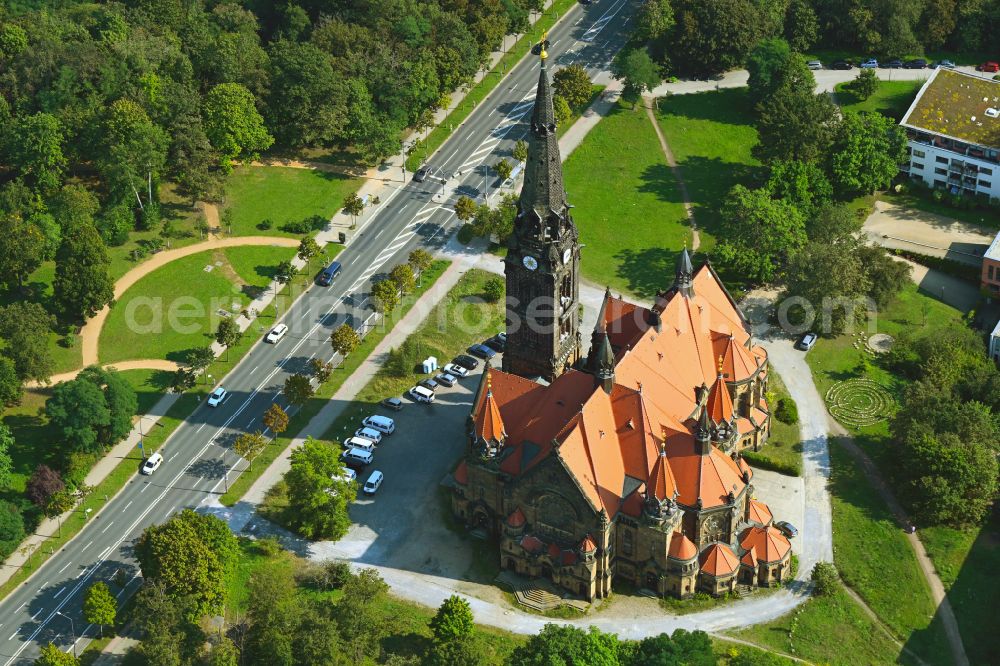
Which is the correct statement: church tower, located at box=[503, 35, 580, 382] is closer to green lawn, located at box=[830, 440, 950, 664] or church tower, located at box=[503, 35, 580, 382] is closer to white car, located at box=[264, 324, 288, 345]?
green lawn, located at box=[830, 440, 950, 664]

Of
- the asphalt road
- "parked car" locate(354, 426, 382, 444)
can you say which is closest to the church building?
"parked car" locate(354, 426, 382, 444)

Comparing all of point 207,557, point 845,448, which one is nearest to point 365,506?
point 207,557

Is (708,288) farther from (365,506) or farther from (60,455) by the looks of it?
(60,455)

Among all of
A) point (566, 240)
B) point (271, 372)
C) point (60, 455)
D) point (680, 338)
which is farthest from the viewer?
point (271, 372)

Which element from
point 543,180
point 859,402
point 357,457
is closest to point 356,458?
point 357,457

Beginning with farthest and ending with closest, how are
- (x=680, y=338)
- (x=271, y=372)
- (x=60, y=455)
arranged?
(x=271, y=372)
(x=60, y=455)
(x=680, y=338)

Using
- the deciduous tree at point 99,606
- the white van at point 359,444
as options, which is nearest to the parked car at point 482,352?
the white van at point 359,444

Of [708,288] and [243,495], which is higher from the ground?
[708,288]
